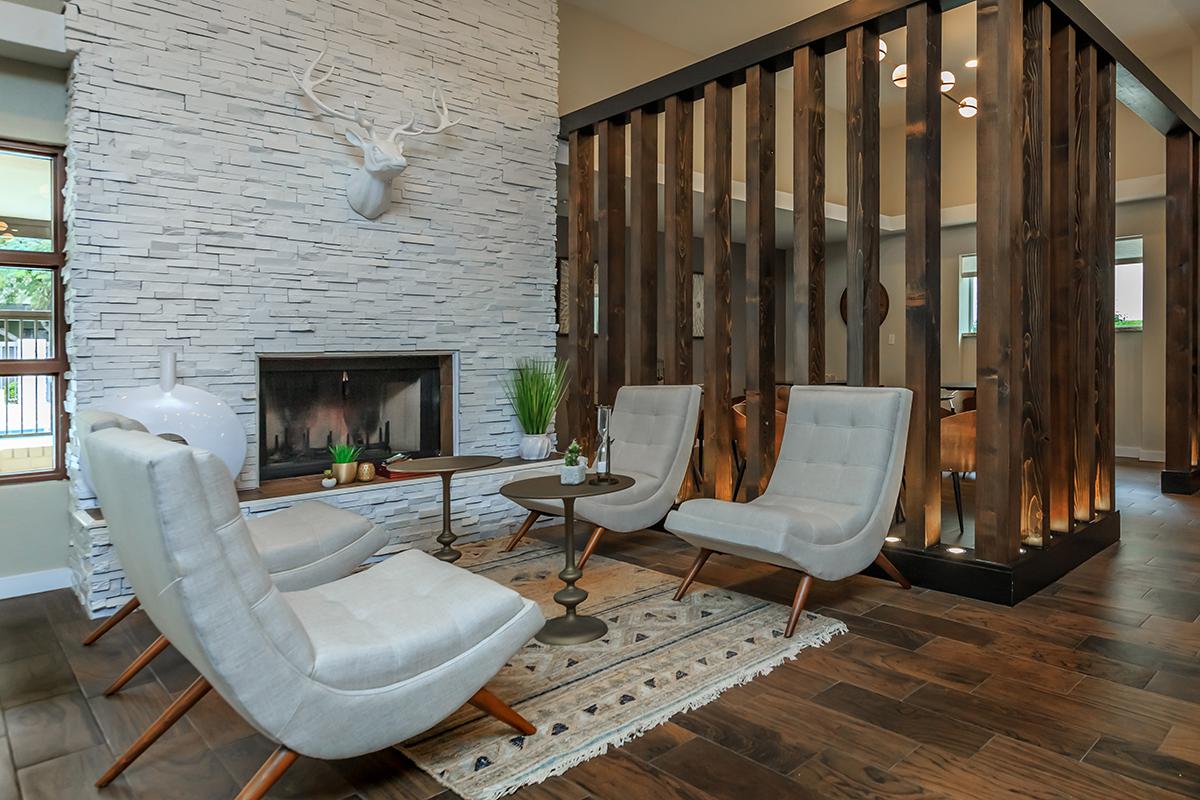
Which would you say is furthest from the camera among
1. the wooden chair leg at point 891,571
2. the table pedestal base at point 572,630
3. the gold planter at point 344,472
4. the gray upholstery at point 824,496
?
the gold planter at point 344,472

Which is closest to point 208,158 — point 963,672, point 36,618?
point 36,618

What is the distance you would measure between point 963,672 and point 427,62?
172 inches

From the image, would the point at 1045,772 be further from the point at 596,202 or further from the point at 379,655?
the point at 596,202

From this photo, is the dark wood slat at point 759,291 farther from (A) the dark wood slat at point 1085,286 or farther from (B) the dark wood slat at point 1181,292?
(B) the dark wood slat at point 1181,292

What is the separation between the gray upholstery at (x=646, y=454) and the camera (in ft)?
12.5

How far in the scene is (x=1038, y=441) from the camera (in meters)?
3.51

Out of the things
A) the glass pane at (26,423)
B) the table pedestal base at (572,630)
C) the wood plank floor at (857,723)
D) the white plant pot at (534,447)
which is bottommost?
the wood plank floor at (857,723)

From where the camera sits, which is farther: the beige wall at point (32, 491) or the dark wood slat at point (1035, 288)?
the beige wall at point (32, 491)

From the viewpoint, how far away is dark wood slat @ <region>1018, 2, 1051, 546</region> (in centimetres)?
337

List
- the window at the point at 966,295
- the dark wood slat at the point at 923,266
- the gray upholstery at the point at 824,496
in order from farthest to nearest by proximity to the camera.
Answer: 1. the window at the point at 966,295
2. the dark wood slat at the point at 923,266
3. the gray upholstery at the point at 824,496

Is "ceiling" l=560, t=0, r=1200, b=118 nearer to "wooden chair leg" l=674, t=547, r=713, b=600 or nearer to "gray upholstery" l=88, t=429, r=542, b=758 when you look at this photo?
"wooden chair leg" l=674, t=547, r=713, b=600

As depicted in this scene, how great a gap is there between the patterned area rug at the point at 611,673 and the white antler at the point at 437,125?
101 inches

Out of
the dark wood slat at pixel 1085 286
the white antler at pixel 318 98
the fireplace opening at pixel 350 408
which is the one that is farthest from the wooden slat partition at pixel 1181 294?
the white antler at pixel 318 98

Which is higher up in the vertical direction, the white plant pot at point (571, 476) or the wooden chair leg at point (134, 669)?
the white plant pot at point (571, 476)
